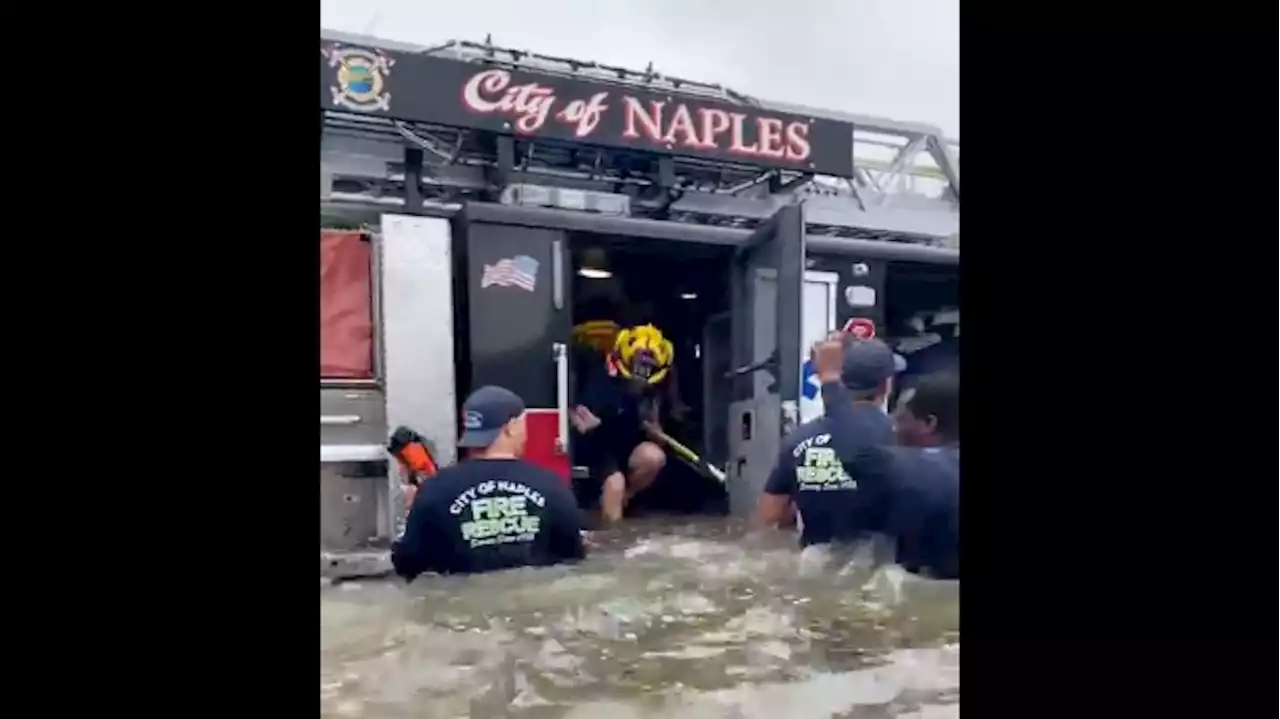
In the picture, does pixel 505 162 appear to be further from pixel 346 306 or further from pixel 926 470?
pixel 926 470

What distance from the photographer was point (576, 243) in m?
1.57

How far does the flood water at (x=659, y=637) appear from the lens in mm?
1443

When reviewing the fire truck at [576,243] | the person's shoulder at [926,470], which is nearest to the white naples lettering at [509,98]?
the fire truck at [576,243]

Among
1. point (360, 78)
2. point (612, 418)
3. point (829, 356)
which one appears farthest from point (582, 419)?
point (360, 78)

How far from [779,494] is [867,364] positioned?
23cm

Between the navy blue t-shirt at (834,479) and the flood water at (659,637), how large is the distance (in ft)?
0.15

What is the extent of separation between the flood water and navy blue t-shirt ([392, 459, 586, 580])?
0.02 metres

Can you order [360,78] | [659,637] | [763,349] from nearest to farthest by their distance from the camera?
[360,78]
[659,637]
[763,349]
